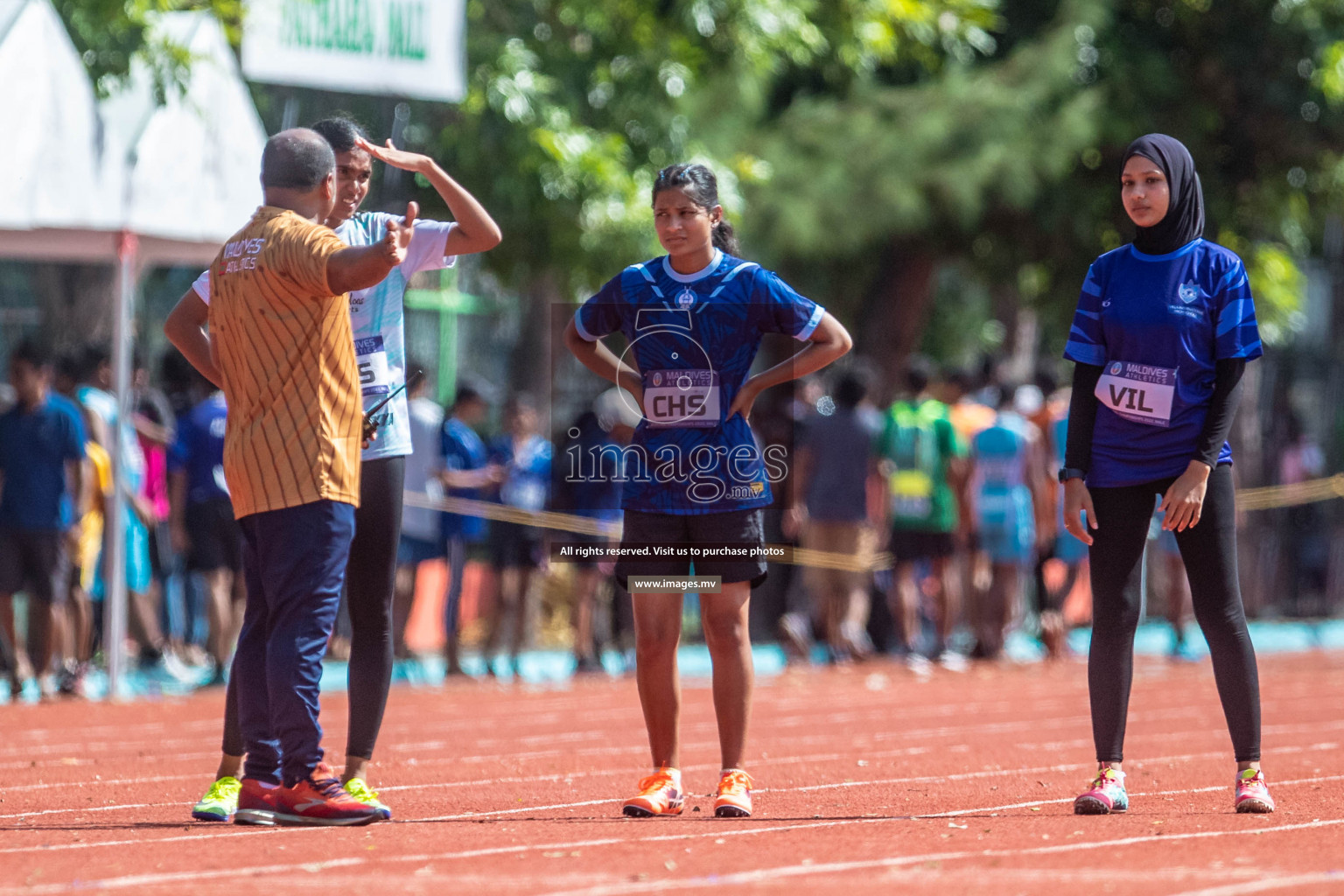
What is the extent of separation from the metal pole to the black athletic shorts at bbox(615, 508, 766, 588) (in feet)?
20.8

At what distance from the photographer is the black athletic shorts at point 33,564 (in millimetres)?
12172

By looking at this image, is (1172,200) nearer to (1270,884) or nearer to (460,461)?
(1270,884)

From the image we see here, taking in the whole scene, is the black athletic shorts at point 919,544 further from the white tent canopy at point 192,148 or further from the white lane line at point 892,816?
the white lane line at point 892,816

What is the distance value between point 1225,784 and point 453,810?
282 cm

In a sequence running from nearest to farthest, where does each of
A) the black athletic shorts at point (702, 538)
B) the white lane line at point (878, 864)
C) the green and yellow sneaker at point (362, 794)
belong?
the white lane line at point (878, 864) < the green and yellow sneaker at point (362, 794) < the black athletic shorts at point (702, 538)

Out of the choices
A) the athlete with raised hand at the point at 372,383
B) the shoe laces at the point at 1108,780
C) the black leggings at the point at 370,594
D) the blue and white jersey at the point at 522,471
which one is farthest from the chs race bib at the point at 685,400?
the blue and white jersey at the point at 522,471

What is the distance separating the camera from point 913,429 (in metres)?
15.4

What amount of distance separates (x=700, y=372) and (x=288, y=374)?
4.29ft

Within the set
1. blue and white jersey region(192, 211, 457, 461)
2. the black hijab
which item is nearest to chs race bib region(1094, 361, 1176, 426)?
the black hijab

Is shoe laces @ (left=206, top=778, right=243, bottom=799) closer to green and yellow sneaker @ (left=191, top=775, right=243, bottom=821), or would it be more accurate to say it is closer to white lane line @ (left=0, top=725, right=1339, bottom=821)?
green and yellow sneaker @ (left=191, top=775, right=243, bottom=821)

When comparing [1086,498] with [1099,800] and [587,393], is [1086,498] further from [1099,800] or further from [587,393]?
[587,393]

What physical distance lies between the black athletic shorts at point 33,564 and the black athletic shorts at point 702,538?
6.72 metres

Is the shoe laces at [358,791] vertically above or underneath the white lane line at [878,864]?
above

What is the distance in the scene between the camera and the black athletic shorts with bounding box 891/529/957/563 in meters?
15.5
